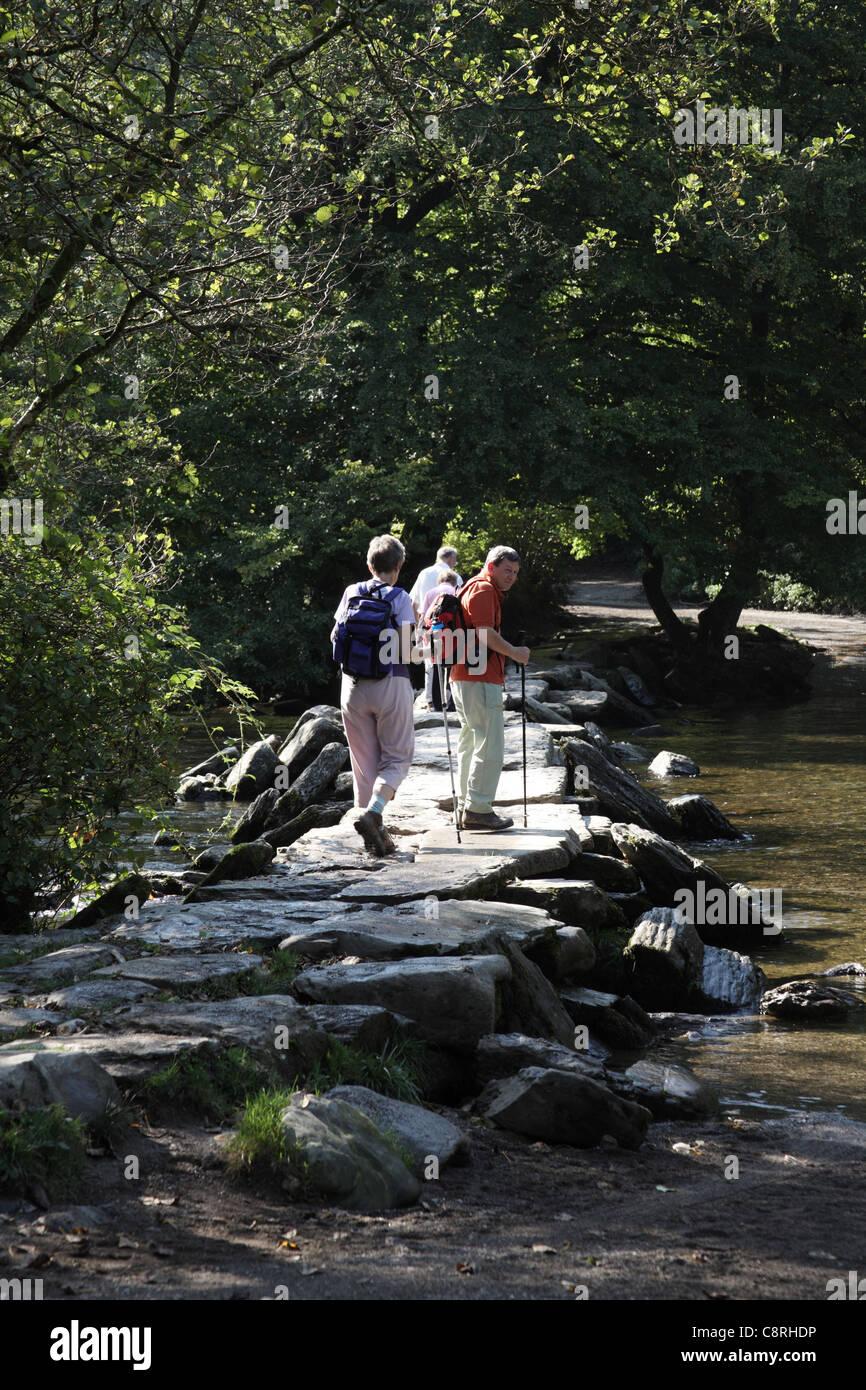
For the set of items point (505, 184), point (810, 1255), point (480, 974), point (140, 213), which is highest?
point (505, 184)

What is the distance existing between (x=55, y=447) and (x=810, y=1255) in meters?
6.48

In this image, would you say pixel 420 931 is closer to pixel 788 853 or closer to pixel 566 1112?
pixel 566 1112

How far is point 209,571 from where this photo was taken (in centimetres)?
2578

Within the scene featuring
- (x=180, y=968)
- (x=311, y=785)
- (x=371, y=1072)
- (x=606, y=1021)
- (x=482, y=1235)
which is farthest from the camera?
(x=311, y=785)

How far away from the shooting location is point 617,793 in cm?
1412

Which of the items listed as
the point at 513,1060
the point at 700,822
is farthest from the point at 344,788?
the point at 513,1060

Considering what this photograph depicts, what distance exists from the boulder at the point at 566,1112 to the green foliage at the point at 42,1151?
86.3 inches

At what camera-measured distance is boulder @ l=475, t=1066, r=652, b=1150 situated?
5984mm

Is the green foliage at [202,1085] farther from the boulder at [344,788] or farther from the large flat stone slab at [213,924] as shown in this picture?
the boulder at [344,788]

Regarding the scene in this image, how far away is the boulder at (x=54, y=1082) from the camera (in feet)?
14.8

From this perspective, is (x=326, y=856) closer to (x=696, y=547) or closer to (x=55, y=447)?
(x=55, y=447)

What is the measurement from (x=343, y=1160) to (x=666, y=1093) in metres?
2.50

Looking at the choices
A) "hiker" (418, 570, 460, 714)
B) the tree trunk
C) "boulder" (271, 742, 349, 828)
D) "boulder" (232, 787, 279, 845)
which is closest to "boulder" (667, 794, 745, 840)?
"hiker" (418, 570, 460, 714)

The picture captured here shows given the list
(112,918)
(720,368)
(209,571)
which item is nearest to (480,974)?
(112,918)
